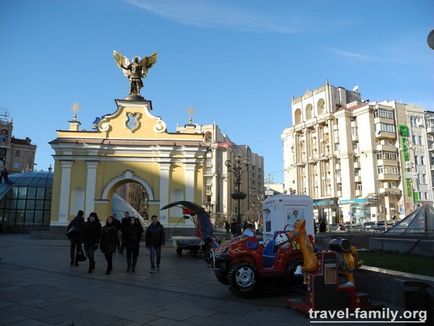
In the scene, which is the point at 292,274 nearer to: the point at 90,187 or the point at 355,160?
the point at 90,187

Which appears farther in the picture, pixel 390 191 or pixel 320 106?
pixel 320 106

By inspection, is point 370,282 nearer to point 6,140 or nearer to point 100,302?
point 100,302

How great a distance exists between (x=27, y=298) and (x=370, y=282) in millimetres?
7157

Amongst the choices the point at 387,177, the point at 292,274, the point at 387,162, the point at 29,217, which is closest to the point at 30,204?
the point at 29,217

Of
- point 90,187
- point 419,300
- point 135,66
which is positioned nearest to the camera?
point 419,300

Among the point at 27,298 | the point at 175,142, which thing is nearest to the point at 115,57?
the point at 175,142

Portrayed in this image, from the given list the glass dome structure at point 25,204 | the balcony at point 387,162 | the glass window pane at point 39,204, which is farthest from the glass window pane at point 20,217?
the balcony at point 387,162

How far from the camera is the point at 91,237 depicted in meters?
11.6

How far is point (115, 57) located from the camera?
31359mm

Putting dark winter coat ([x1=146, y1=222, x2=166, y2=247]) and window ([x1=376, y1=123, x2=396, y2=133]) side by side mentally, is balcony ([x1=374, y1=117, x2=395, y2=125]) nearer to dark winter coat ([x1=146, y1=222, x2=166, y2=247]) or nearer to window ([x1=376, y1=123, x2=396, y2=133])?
window ([x1=376, y1=123, x2=396, y2=133])

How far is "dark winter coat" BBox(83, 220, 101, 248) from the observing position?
11.6 metres

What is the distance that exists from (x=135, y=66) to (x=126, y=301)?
88.3ft

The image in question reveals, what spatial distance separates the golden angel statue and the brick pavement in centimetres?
2233

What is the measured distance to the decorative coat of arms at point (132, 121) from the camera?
29484 millimetres
